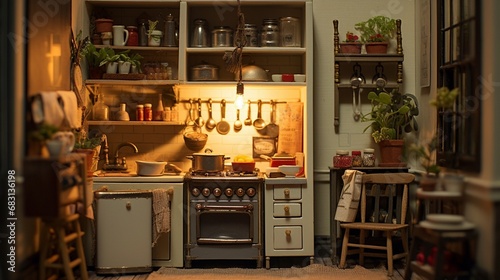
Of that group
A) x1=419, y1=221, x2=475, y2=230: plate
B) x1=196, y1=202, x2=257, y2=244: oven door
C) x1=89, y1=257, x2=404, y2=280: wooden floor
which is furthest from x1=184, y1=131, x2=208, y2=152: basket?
x1=419, y1=221, x2=475, y2=230: plate

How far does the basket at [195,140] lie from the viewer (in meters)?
4.49

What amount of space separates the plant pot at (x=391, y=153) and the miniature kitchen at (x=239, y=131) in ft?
0.06

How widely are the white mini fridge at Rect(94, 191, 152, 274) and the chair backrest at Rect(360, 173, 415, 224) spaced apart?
1.45 m

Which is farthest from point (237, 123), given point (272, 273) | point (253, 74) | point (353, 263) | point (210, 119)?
point (353, 263)

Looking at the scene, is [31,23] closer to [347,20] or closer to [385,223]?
[385,223]

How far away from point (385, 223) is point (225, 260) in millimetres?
1133

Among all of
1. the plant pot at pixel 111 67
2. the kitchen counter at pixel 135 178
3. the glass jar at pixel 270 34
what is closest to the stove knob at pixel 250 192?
the kitchen counter at pixel 135 178

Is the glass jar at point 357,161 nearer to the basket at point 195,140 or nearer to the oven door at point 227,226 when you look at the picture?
the oven door at point 227,226

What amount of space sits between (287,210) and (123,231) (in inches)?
43.3

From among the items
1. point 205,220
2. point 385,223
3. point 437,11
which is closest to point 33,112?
point 437,11

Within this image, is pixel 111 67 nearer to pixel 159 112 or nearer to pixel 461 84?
pixel 159 112

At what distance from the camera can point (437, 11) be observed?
2.07m

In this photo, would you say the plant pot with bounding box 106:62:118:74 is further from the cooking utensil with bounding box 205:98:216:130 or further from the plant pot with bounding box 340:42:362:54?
the plant pot with bounding box 340:42:362:54

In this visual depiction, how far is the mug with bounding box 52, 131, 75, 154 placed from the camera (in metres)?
1.59
